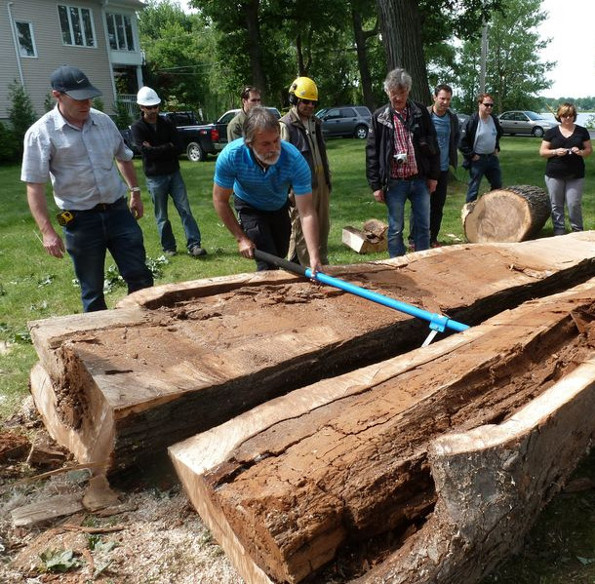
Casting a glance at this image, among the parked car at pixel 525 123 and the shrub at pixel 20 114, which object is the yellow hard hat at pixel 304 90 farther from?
the parked car at pixel 525 123

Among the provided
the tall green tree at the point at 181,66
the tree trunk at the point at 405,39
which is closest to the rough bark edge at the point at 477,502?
the tree trunk at the point at 405,39

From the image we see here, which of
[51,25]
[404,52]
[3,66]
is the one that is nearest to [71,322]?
[404,52]

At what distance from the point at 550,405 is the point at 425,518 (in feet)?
2.04

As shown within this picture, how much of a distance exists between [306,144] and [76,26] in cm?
2461

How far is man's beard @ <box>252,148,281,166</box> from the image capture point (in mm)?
3439

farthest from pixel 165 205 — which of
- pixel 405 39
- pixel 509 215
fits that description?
pixel 405 39

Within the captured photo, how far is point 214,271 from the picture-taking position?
5980 mm

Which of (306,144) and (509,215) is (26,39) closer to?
(306,144)

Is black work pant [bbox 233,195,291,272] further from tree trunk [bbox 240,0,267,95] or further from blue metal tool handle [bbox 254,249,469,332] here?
tree trunk [bbox 240,0,267,95]

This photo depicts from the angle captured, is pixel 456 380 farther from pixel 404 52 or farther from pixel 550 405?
pixel 404 52

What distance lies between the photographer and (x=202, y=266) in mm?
6188

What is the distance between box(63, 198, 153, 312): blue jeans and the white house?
21853 mm

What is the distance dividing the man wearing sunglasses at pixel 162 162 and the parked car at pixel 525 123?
993 inches

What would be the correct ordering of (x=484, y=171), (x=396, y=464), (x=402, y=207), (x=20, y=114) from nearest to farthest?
(x=396, y=464) → (x=402, y=207) → (x=484, y=171) → (x=20, y=114)
